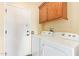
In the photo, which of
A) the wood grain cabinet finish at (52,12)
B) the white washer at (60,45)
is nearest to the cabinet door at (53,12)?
the wood grain cabinet finish at (52,12)

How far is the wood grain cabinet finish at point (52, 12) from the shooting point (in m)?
1.14

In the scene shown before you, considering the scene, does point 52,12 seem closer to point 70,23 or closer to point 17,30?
point 70,23

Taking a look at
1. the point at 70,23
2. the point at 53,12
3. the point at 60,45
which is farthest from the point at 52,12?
the point at 60,45

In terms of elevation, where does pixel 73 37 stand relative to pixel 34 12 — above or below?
below

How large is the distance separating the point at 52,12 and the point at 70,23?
0.26 meters

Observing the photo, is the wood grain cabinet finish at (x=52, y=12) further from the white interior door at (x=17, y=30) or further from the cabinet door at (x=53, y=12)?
the white interior door at (x=17, y=30)

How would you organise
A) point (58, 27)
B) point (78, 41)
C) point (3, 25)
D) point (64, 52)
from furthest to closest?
1. point (58, 27)
2. point (3, 25)
3. point (78, 41)
4. point (64, 52)

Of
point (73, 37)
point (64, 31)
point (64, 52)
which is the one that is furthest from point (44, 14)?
point (64, 52)

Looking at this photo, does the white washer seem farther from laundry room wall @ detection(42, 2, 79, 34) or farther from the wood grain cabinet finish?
the wood grain cabinet finish

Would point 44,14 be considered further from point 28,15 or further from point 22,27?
point 22,27

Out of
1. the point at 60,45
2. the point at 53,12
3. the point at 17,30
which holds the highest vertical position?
the point at 53,12

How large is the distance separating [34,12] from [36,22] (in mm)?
115

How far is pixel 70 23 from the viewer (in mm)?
1177

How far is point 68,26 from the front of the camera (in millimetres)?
1177
